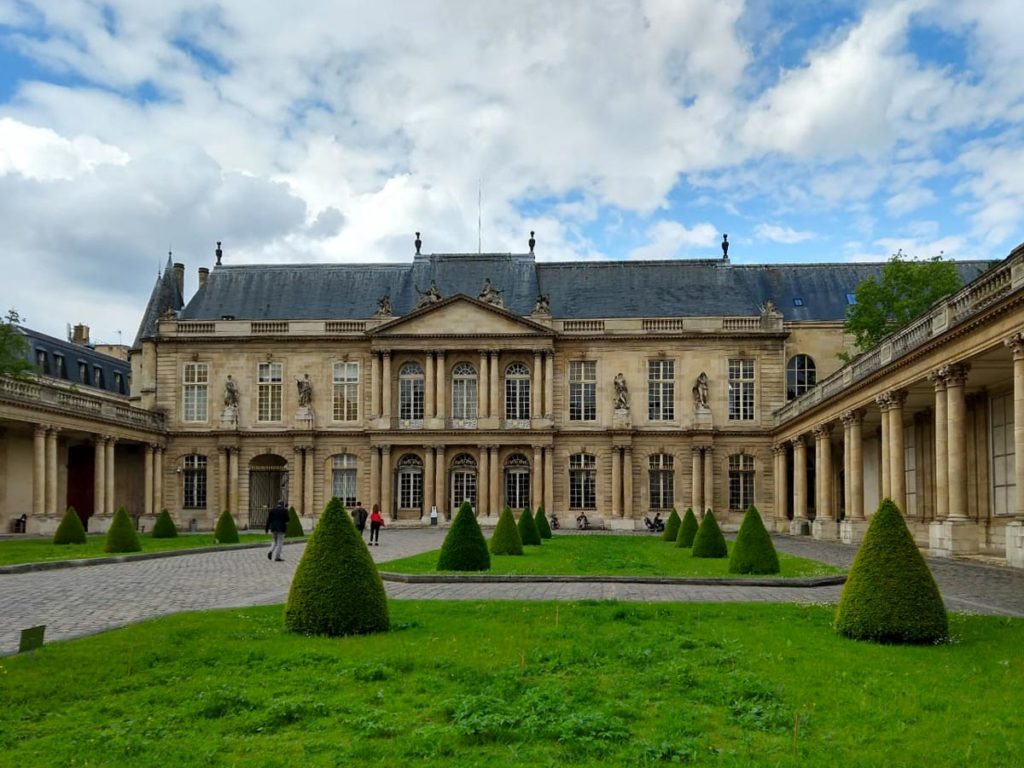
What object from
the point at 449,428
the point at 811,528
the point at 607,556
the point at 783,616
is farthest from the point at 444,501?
the point at 783,616

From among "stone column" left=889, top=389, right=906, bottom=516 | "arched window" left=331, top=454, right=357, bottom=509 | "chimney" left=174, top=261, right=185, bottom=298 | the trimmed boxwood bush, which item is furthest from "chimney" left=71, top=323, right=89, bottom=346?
"stone column" left=889, top=389, right=906, bottom=516

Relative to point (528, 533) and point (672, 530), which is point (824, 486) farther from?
point (528, 533)

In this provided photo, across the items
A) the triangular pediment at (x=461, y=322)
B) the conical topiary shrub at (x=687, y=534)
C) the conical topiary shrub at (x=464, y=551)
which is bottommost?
the conical topiary shrub at (x=687, y=534)

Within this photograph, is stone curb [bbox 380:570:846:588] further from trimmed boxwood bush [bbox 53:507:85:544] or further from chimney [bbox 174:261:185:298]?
chimney [bbox 174:261:185:298]

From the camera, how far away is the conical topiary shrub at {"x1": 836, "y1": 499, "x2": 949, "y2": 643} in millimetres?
9594

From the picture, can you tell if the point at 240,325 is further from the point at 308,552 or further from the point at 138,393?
the point at 308,552

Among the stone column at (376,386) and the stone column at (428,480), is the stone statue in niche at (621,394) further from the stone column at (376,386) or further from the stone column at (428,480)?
the stone column at (376,386)

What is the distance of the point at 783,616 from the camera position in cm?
1198

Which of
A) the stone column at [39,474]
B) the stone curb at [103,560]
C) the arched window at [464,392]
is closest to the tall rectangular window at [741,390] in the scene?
the arched window at [464,392]

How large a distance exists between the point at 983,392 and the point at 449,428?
2582cm

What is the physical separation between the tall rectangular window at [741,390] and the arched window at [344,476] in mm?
18747

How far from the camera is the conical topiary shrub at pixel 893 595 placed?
31.5 feet

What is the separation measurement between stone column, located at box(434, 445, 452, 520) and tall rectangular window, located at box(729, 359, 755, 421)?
14103 mm

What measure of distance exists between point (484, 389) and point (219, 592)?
1231 inches
